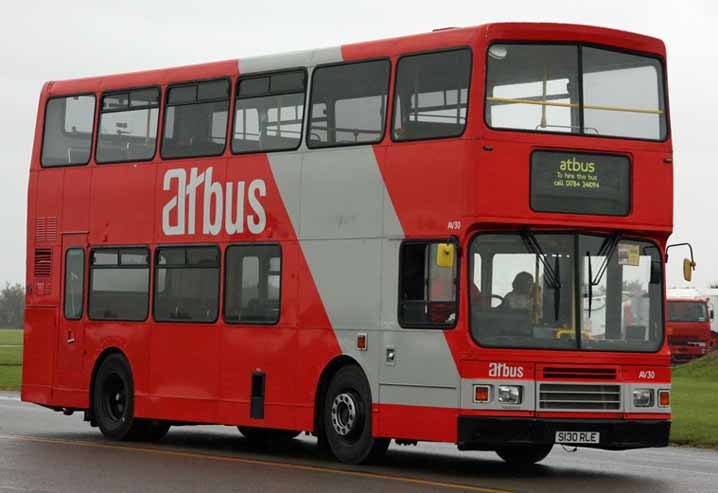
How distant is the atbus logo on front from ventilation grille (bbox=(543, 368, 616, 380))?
4.53 m

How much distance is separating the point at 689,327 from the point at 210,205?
1939 inches

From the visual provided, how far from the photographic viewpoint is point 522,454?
18547mm

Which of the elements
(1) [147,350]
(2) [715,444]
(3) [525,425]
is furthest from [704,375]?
(3) [525,425]

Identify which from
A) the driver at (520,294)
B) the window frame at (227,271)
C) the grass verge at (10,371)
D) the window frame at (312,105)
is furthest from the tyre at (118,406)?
the grass verge at (10,371)

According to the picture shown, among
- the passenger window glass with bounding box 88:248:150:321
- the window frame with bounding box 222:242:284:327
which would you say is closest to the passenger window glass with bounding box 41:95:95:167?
the passenger window glass with bounding box 88:248:150:321

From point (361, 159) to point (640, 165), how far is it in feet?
10.1

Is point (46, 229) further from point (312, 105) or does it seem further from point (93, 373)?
point (312, 105)

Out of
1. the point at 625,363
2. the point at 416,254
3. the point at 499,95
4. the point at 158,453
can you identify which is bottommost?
the point at 158,453

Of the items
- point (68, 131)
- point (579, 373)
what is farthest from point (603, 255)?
point (68, 131)

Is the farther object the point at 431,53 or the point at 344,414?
the point at 344,414

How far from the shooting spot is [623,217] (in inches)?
676

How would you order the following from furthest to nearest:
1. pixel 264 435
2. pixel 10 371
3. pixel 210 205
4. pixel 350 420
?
1. pixel 10 371
2. pixel 264 435
3. pixel 210 205
4. pixel 350 420

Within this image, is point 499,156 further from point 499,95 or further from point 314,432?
point 314,432

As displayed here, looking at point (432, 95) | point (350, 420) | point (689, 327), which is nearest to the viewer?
point (432, 95)
